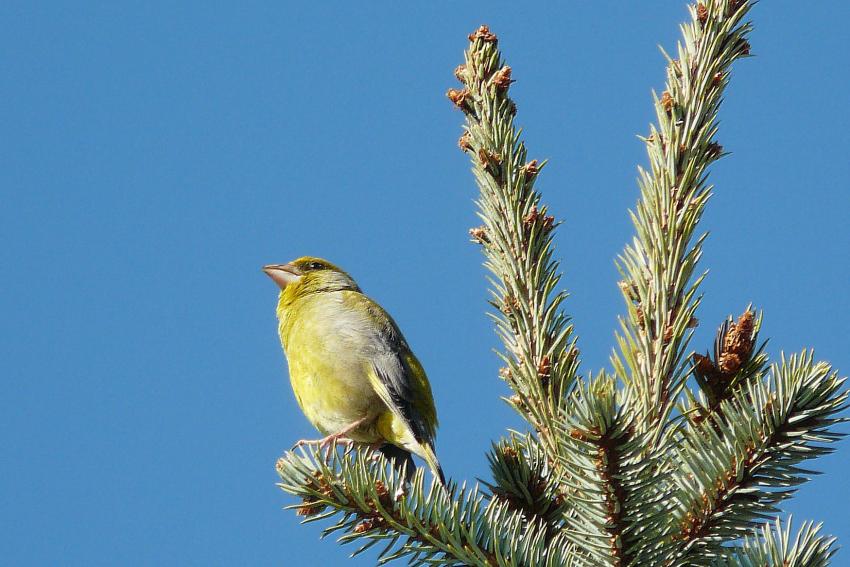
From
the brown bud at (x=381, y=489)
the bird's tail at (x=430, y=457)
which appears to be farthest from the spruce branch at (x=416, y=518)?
the bird's tail at (x=430, y=457)

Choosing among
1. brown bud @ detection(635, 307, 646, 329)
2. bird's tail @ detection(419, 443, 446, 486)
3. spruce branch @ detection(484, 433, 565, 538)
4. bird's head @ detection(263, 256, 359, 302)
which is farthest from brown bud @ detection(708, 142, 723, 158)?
bird's head @ detection(263, 256, 359, 302)

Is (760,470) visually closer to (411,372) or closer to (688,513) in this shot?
(688,513)

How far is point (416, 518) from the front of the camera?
231 centimetres

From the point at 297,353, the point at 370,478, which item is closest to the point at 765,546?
the point at 370,478

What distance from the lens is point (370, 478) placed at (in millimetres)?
2363

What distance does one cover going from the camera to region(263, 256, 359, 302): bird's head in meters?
6.76

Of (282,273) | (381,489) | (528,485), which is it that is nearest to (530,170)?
(528,485)

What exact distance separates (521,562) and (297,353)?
3.78 metres

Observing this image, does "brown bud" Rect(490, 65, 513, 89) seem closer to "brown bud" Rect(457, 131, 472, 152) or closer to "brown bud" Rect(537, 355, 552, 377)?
"brown bud" Rect(457, 131, 472, 152)

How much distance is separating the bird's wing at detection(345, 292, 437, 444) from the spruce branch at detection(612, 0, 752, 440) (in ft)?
8.51

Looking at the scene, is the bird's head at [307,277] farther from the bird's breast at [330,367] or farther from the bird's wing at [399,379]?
the bird's wing at [399,379]

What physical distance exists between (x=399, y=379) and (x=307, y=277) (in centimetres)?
172

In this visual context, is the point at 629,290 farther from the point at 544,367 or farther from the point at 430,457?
the point at 430,457

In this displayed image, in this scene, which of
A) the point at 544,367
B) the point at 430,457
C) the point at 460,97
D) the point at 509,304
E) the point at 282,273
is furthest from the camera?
the point at 282,273
